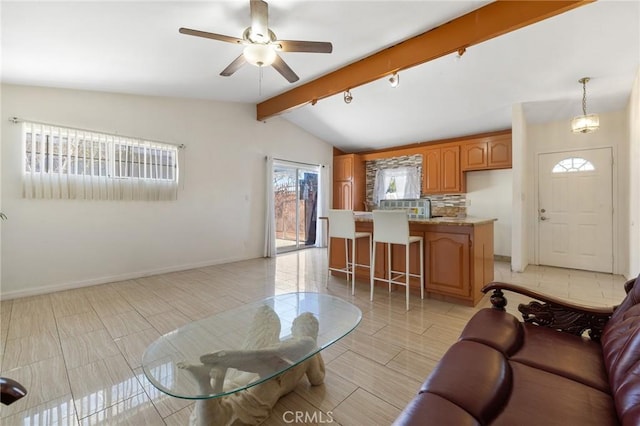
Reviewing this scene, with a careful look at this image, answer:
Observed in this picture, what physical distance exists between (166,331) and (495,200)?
5586mm

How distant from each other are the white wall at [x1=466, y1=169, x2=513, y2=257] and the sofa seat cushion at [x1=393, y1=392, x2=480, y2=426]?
17.1 feet

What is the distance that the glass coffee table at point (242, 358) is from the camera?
107 centimetres

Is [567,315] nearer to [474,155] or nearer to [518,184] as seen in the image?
[518,184]

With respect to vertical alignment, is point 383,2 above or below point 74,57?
above

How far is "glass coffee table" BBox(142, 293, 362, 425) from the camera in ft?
3.51

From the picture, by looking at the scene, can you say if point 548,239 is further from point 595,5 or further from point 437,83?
point 595,5

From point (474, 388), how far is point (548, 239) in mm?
5127

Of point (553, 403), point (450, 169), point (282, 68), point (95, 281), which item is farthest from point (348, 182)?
point (553, 403)

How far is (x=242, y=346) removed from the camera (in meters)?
1.45

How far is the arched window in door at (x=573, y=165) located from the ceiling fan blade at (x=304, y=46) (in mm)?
4578

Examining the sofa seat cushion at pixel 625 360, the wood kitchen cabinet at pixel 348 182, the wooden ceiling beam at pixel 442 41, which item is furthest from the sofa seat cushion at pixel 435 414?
the wood kitchen cabinet at pixel 348 182

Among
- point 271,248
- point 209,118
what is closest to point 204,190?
point 209,118

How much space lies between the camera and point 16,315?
8.60ft

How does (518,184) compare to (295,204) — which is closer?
(518,184)
